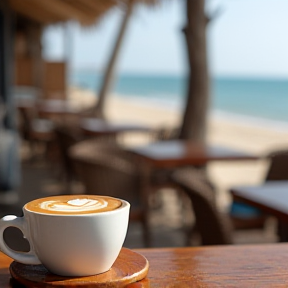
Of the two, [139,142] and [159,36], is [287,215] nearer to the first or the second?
[139,142]

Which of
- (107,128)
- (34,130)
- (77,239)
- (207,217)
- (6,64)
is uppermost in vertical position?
(6,64)

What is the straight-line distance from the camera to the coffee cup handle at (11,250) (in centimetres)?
87

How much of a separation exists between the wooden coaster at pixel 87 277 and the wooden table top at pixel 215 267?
2cm

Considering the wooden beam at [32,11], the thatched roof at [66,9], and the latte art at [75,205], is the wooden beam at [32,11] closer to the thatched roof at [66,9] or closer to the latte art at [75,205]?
the thatched roof at [66,9]

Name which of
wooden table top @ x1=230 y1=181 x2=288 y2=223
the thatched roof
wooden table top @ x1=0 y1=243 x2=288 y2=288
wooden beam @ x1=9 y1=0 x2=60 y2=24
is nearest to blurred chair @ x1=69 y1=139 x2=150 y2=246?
wooden table top @ x1=230 y1=181 x2=288 y2=223

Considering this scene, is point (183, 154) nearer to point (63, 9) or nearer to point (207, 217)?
point (207, 217)

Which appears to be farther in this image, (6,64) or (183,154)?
(6,64)

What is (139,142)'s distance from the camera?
429 inches

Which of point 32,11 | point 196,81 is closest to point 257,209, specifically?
point 196,81

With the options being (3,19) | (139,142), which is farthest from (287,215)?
(139,142)

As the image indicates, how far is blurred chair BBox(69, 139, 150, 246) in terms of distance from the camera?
349cm

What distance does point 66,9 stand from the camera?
30.3 ft

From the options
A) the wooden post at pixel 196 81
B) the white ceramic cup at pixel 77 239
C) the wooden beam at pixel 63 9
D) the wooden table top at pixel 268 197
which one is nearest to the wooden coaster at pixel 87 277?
the white ceramic cup at pixel 77 239

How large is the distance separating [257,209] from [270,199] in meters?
1.14
